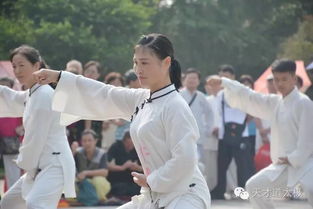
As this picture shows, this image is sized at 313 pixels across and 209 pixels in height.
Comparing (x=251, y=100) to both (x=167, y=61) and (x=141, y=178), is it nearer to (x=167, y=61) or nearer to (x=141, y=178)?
(x=167, y=61)

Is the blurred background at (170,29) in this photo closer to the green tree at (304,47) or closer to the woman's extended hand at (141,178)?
the green tree at (304,47)

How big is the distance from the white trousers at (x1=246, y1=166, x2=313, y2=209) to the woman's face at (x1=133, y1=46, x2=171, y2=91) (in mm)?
2900

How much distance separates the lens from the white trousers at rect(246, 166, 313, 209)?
8.41 m

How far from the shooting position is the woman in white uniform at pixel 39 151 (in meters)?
7.43

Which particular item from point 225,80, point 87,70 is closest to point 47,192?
point 225,80

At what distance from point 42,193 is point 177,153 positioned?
2.06 meters

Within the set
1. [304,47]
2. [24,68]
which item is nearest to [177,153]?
[24,68]

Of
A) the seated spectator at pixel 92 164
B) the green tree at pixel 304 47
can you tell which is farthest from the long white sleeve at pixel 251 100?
the green tree at pixel 304 47

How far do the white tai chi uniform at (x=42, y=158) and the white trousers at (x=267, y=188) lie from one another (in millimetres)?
1919

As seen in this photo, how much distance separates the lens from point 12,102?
26.7ft

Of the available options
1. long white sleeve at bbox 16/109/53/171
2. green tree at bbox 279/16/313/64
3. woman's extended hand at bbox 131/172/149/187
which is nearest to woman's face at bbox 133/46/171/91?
woman's extended hand at bbox 131/172/149/187

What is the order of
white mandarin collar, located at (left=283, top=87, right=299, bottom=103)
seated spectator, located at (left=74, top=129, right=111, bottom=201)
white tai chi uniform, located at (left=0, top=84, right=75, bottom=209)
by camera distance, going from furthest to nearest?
seated spectator, located at (left=74, top=129, right=111, bottom=201), white mandarin collar, located at (left=283, top=87, right=299, bottom=103), white tai chi uniform, located at (left=0, top=84, right=75, bottom=209)

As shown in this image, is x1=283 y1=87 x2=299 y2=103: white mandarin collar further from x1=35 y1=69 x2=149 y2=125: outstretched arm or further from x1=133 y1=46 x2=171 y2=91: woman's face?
x1=133 y1=46 x2=171 y2=91: woman's face

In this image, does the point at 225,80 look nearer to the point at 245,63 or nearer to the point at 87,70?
the point at 87,70
